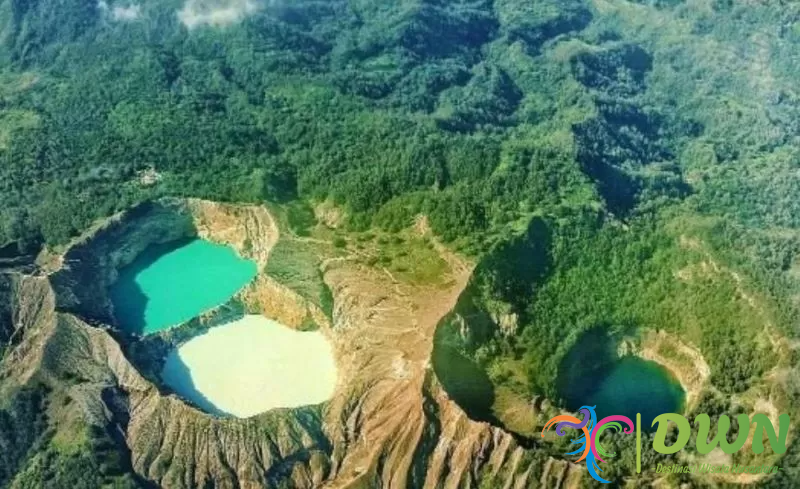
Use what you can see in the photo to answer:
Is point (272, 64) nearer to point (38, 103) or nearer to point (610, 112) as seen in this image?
point (38, 103)

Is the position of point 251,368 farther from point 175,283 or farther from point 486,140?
point 486,140

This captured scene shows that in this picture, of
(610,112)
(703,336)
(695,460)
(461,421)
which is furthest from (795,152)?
(461,421)
